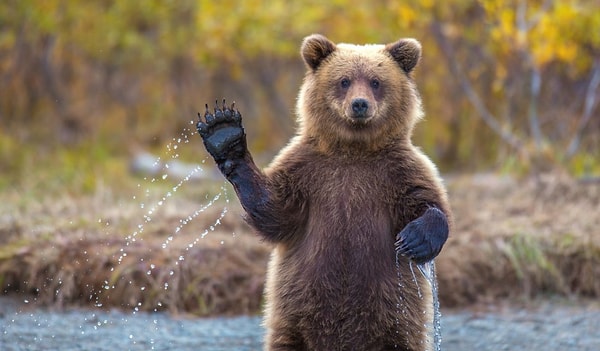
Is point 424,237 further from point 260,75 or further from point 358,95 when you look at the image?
point 260,75

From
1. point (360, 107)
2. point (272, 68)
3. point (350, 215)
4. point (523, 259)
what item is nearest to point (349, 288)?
point (350, 215)

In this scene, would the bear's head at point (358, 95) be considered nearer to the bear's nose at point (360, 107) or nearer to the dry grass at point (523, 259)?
the bear's nose at point (360, 107)

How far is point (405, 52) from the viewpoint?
4.55 m

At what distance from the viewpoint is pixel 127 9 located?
12094 mm

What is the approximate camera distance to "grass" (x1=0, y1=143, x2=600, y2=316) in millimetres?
6609

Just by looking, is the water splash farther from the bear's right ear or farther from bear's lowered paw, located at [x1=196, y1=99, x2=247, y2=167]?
the bear's right ear

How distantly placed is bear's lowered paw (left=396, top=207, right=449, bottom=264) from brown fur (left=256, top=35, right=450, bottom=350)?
159 millimetres

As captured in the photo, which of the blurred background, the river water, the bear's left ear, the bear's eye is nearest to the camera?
the bear's eye

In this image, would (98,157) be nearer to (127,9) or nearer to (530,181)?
(127,9)

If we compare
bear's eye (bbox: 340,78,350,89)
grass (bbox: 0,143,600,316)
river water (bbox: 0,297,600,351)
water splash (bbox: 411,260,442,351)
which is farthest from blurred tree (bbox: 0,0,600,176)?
water splash (bbox: 411,260,442,351)

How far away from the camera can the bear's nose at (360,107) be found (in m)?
4.20

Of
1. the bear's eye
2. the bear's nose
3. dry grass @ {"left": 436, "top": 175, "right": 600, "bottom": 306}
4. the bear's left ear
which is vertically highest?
the bear's left ear

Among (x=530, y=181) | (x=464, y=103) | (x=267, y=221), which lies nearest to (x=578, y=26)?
(x=530, y=181)

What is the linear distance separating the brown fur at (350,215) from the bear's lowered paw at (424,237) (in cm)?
16
